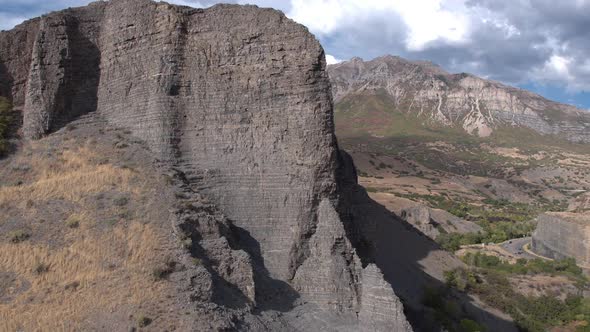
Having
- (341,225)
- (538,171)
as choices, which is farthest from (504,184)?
(341,225)

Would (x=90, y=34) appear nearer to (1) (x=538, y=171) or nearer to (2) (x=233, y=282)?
(2) (x=233, y=282)

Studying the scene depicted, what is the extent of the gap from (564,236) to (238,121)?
49242 millimetres

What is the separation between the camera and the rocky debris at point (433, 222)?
55281 mm

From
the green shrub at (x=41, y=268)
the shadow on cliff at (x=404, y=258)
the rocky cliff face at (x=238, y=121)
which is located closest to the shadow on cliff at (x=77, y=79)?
the rocky cliff face at (x=238, y=121)

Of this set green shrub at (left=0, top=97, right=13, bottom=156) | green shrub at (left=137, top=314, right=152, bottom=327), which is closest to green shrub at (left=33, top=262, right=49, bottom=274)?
green shrub at (left=137, top=314, right=152, bottom=327)

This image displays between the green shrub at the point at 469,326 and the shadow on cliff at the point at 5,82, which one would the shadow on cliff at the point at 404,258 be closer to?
the green shrub at the point at 469,326

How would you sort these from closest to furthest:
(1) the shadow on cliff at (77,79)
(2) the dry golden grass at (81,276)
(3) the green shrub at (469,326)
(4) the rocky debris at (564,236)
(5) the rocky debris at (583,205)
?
(2) the dry golden grass at (81,276) → (1) the shadow on cliff at (77,79) → (3) the green shrub at (469,326) → (4) the rocky debris at (564,236) → (5) the rocky debris at (583,205)

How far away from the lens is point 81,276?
13.0 meters

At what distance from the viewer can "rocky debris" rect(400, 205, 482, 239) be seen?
55.3 meters

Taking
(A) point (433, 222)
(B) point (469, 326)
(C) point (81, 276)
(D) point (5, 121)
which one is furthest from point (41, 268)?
(A) point (433, 222)

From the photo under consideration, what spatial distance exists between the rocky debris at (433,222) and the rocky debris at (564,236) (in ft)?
32.1

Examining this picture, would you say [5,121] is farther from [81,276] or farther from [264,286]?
[264,286]

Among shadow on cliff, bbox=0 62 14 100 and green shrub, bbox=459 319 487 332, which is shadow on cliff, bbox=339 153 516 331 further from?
shadow on cliff, bbox=0 62 14 100

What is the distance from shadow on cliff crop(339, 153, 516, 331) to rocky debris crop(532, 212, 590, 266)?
20072 mm
